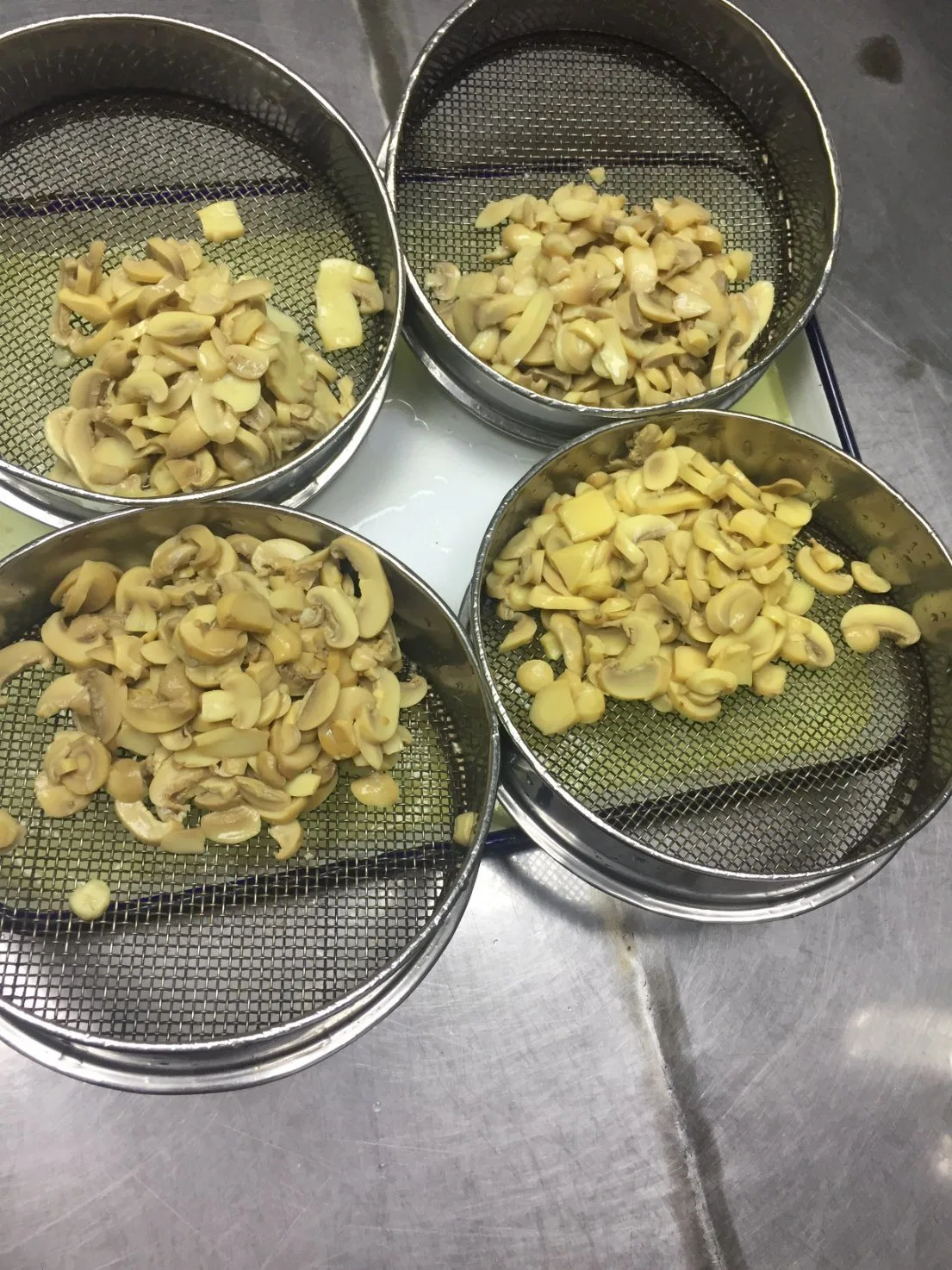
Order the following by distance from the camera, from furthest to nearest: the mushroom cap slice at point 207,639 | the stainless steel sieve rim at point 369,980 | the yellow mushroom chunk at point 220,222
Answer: the yellow mushroom chunk at point 220,222, the mushroom cap slice at point 207,639, the stainless steel sieve rim at point 369,980

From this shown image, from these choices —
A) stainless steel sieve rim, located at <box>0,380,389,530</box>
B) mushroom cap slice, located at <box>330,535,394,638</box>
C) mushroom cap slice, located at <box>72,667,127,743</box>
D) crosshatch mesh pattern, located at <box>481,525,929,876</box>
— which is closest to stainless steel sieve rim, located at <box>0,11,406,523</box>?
stainless steel sieve rim, located at <box>0,380,389,530</box>

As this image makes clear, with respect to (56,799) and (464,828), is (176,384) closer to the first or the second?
(56,799)

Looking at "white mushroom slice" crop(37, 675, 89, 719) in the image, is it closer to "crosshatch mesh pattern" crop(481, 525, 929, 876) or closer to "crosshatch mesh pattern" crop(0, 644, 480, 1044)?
"crosshatch mesh pattern" crop(0, 644, 480, 1044)

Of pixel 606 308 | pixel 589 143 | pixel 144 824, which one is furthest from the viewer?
pixel 589 143

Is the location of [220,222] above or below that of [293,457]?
above

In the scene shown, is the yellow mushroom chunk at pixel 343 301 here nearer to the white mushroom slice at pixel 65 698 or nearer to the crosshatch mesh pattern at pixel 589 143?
the crosshatch mesh pattern at pixel 589 143

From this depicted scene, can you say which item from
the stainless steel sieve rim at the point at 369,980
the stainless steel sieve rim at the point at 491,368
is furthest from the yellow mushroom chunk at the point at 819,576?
the stainless steel sieve rim at the point at 369,980

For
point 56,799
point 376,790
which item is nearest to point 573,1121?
point 376,790
